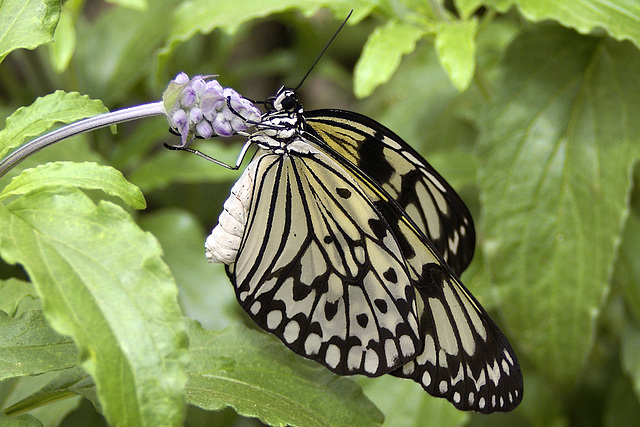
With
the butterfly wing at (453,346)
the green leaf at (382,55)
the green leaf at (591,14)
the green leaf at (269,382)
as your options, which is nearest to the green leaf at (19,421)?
the green leaf at (269,382)

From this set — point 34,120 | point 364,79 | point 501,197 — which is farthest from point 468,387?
point 34,120

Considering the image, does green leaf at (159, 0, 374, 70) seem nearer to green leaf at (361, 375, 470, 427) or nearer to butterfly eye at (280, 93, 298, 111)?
butterfly eye at (280, 93, 298, 111)

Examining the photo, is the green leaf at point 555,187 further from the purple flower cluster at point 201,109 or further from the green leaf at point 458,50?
the purple flower cluster at point 201,109

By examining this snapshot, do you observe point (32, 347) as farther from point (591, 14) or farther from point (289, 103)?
point (591, 14)

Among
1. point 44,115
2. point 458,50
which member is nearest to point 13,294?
point 44,115

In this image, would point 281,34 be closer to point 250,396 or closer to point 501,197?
point 501,197

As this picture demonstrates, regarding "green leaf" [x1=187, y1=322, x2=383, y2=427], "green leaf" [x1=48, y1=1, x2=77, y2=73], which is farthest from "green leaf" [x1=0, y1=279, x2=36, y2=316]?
"green leaf" [x1=48, y1=1, x2=77, y2=73]
